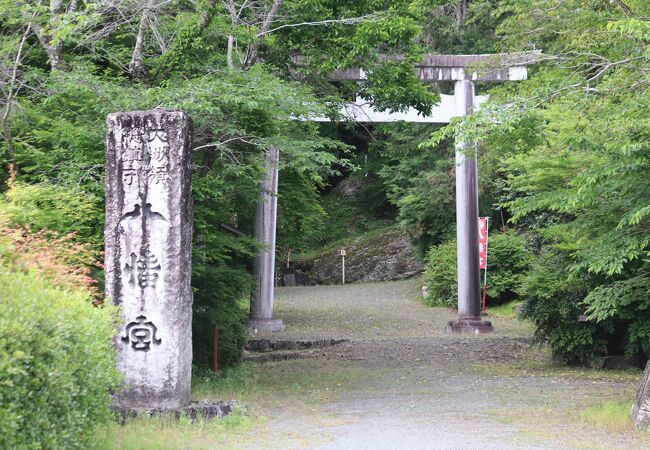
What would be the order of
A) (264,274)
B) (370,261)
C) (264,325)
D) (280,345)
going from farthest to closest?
(370,261)
(264,325)
(264,274)
(280,345)

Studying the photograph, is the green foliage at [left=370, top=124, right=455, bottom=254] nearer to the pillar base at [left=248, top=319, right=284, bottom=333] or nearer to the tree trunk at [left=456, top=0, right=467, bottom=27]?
the tree trunk at [left=456, top=0, right=467, bottom=27]

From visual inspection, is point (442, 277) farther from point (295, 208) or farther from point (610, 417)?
point (610, 417)

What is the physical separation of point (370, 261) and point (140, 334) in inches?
1155

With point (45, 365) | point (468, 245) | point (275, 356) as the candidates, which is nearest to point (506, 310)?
point (468, 245)

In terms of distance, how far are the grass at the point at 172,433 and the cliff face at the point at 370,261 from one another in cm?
2831

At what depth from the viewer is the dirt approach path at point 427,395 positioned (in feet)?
29.0

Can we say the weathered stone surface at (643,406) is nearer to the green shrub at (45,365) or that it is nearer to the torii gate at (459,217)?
the green shrub at (45,365)

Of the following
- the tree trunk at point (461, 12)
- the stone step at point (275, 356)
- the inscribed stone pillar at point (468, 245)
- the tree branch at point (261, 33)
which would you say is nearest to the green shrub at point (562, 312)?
the stone step at point (275, 356)

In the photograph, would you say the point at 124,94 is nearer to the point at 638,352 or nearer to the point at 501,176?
the point at 638,352

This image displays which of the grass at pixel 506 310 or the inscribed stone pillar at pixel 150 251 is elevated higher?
the inscribed stone pillar at pixel 150 251

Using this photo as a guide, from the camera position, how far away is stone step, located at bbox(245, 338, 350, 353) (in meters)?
19.0

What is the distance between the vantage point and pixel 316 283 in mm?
39219

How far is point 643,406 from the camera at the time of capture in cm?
914

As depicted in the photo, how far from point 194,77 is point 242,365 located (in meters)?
5.59
